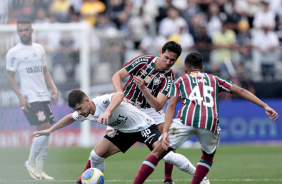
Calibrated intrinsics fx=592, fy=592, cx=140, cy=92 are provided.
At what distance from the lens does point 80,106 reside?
25.0 ft

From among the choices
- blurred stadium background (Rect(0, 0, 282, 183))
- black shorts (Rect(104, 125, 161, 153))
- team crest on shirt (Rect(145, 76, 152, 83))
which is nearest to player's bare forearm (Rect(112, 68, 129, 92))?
team crest on shirt (Rect(145, 76, 152, 83))

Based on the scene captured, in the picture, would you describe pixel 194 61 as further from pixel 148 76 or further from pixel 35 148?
pixel 35 148

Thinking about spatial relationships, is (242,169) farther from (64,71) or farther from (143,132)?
(64,71)

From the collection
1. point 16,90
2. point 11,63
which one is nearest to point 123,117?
point 16,90

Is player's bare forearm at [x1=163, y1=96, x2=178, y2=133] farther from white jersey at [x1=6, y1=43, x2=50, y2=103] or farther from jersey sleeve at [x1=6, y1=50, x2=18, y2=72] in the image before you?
jersey sleeve at [x1=6, y1=50, x2=18, y2=72]

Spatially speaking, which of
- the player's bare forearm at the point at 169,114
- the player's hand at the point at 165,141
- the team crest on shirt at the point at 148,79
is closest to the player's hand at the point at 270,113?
the player's bare forearm at the point at 169,114

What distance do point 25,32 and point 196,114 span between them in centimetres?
425

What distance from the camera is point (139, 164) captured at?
42.4 feet

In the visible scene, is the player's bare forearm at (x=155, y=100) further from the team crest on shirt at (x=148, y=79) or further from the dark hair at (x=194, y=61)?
the dark hair at (x=194, y=61)

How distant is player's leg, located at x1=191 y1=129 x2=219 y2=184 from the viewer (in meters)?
7.31

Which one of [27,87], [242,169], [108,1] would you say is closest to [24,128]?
[27,87]

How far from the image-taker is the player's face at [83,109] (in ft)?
25.0

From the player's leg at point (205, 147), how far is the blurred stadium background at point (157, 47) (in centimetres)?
692

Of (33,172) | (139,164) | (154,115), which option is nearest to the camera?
(154,115)
